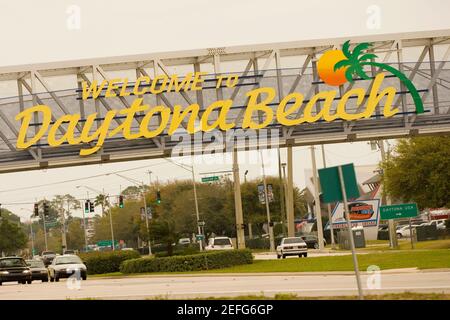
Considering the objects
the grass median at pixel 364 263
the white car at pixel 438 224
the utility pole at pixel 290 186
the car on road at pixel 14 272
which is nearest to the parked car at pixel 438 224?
the white car at pixel 438 224

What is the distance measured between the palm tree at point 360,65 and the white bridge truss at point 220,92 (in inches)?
14.6

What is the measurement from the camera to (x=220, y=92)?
30141 millimetres

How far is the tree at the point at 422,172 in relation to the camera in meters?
50.8

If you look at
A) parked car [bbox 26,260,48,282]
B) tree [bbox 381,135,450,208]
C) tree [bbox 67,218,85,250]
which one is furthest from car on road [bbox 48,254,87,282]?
tree [bbox 67,218,85,250]

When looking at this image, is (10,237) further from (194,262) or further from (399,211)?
(399,211)

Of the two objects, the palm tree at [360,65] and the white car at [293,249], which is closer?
the palm tree at [360,65]

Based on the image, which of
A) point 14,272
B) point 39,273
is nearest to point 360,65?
point 14,272

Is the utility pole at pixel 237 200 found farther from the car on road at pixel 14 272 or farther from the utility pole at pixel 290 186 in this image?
the car on road at pixel 14 272

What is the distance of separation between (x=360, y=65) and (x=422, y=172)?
25.5 metres

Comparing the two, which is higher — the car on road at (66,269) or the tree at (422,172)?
the tree at (422,172)

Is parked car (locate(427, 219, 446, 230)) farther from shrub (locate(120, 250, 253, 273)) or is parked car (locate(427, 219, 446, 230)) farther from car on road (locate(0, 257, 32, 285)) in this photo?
car on road (locate(0, 257, 32, 285))

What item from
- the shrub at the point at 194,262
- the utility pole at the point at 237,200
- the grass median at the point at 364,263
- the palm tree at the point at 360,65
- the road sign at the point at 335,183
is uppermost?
the palm tree at the point at 360,65
